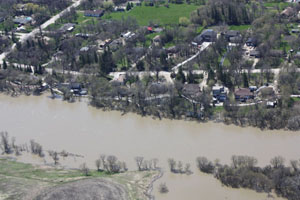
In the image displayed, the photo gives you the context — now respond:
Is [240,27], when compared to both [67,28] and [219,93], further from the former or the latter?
[67,28]

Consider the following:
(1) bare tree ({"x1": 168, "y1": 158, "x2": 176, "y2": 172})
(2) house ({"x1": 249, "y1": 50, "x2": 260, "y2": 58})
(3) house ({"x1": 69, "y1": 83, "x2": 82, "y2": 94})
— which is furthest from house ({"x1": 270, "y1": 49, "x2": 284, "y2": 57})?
(1) bare tree ({"x1": 168, "y1": 158, "x2": 176, "y2": 172})

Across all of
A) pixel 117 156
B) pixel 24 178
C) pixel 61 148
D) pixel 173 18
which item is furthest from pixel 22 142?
pixel 173 18

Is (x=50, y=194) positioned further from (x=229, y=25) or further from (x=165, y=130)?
(x=229, y=25)

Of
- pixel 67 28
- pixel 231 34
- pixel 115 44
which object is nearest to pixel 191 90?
pixel 231 34

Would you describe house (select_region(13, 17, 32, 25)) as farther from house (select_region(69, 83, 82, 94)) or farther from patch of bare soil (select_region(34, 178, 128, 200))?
patch of bare soil (select_region(34, 178, 128, 200))

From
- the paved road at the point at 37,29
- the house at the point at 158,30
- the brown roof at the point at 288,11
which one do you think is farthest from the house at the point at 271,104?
the paved road at the point at 37,29

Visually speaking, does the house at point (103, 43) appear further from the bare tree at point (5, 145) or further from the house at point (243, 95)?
the bare tree at point (5, 145)
